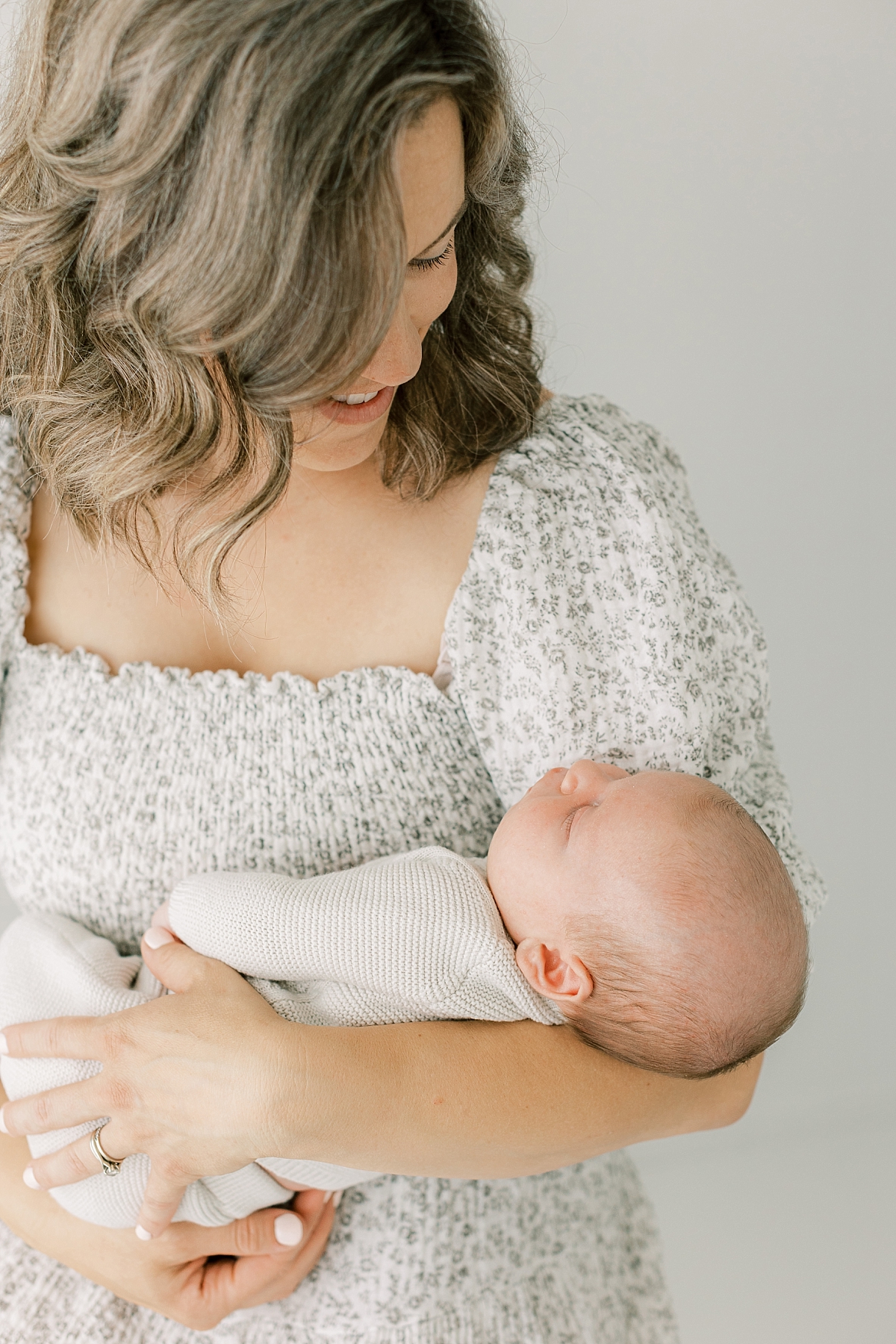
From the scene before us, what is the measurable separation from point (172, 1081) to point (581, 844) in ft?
1.45

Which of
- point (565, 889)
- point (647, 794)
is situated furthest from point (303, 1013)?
point (647, 794)

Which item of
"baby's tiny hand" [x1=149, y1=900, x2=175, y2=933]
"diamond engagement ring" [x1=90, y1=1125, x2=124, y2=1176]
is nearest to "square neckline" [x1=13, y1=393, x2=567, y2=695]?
"baby's tiny hand" [x1=149, y1=900, x2=175, y2=933]

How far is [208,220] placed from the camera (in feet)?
2.53

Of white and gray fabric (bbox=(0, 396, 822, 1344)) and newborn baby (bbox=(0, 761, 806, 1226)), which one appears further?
white and gray fabric (bbox=(0, 396, 822, 1344))

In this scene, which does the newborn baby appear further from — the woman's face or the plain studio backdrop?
the plain studio backdrop

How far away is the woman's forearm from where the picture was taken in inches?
37.1

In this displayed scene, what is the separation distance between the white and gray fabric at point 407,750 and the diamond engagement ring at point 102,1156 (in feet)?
0.74

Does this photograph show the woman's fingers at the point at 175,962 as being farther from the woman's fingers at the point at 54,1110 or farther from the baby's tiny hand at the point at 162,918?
the woman's fingers at the point at 54,1110

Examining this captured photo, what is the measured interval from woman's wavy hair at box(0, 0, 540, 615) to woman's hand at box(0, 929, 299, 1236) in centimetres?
40

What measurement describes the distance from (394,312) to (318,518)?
1.34ft

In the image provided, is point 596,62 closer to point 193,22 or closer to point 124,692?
point 193,22

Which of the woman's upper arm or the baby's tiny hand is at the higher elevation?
the woman's upper arm

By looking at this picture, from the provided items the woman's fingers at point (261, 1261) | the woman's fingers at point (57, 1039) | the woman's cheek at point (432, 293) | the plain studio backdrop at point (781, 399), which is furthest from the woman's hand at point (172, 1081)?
the plain studio backdrop at point (781, 399)

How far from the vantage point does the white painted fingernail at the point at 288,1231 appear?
1.11 metres
